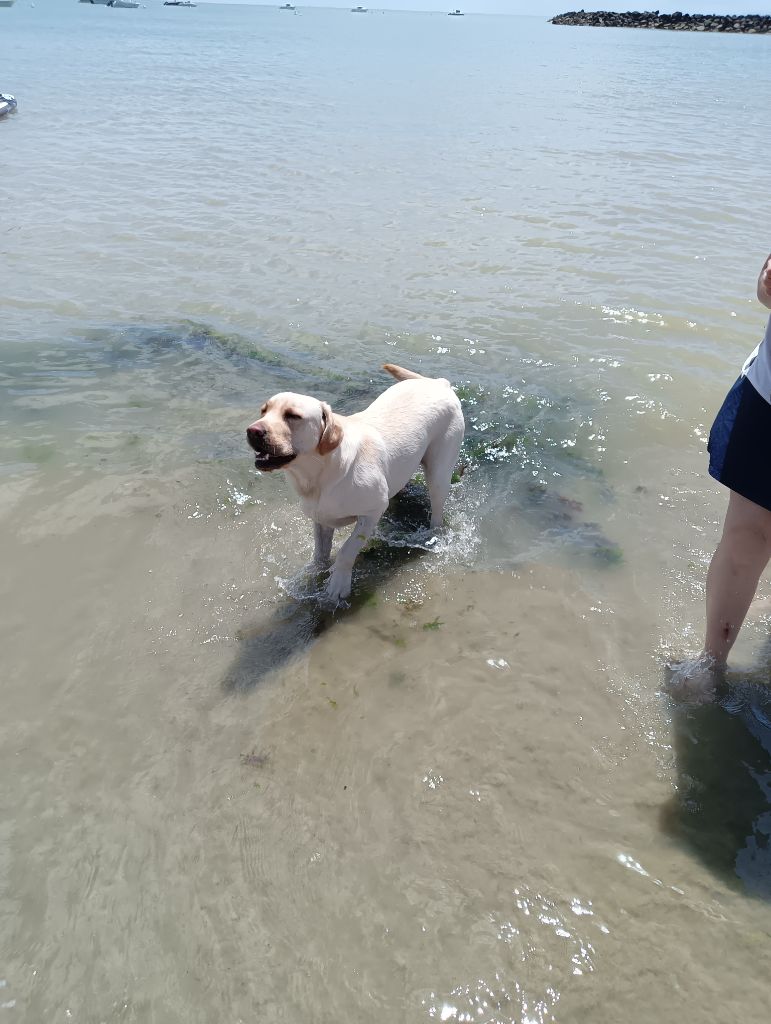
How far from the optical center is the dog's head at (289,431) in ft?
12.3

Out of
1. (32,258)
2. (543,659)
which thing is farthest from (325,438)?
(32,258)

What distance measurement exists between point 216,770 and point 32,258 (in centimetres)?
1007

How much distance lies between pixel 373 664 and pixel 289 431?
4.79 feet

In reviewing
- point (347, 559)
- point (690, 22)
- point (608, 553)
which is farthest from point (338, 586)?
point (690, 22)

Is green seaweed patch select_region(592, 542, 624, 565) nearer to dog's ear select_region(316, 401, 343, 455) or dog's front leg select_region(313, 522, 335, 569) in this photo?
dog's front leg select_region(313, 522, 335, 569)

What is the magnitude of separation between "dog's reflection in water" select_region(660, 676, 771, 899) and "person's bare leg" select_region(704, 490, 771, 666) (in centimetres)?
35

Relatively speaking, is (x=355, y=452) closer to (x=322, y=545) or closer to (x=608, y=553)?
(x=322, y=545)

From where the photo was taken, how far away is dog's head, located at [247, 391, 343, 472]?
12.3 ft

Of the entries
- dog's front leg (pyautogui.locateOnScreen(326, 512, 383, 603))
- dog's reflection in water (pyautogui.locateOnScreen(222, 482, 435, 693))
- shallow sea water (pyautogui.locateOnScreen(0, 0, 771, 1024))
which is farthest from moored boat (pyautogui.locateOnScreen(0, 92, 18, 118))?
dog's front leg (pyautogui.locateOnScreen(326, 512, 383, 603))

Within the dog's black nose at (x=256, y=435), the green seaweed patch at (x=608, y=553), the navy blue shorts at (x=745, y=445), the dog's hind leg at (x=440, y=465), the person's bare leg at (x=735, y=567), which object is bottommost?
the green seaweed patch at (x=608, y=553)

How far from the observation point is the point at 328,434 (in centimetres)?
411

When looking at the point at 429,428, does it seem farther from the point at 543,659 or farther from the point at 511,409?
the point at 511,409

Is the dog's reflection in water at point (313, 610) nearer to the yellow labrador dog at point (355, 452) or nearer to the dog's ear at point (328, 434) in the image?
the yellow labrador dog at point (355, 452)

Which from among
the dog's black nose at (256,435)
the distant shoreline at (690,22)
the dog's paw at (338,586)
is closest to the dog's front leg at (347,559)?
the dog's paw at (338,586)
